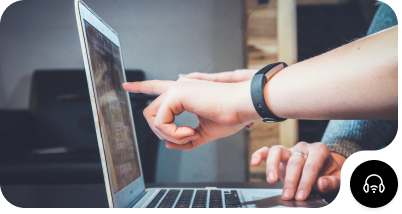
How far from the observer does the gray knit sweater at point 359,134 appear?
1.90 feet

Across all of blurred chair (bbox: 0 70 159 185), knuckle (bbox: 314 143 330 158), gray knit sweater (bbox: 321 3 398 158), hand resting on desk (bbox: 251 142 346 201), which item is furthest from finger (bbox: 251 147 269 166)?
blurred chair (bbox: 0 70 159 185)

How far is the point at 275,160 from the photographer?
422 millimetres

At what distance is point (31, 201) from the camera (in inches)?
19.8

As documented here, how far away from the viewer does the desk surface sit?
0.47 metres

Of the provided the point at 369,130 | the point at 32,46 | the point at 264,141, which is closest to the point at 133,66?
the point at 32,46

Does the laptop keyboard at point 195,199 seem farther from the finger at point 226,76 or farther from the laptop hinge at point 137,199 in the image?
the finger at point 226,76

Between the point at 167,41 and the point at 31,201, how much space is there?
0.50 metres

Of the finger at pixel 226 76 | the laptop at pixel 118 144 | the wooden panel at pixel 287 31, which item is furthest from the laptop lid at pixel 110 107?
the wooden panel at pixel 287 31

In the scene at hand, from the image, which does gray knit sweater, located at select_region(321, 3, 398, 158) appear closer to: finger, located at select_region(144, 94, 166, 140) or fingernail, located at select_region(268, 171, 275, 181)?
fingernail, located at select_region(268, 171, 275, 181)

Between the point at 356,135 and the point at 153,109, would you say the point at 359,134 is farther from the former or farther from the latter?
the point at 153,109

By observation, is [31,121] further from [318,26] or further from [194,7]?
[318,26]

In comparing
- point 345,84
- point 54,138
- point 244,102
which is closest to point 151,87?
point 244,102

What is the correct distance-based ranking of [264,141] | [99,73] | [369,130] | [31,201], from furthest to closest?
1. [264,141]
2. [369,130]
3. [31,201]
4. [99,73]

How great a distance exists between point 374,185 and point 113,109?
15.9 inches
